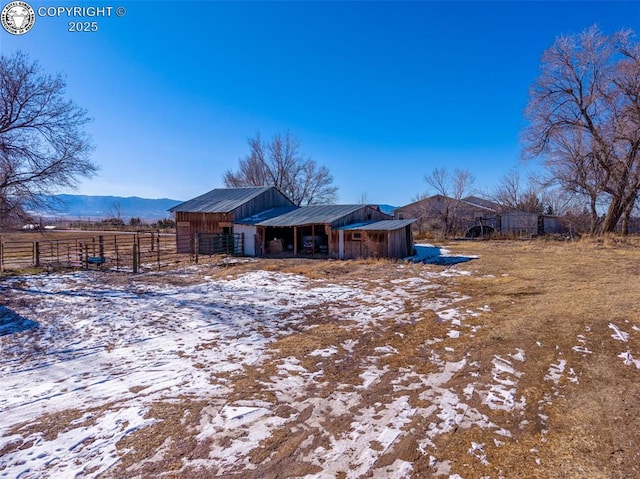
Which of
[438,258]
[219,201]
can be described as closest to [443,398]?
[438,258]

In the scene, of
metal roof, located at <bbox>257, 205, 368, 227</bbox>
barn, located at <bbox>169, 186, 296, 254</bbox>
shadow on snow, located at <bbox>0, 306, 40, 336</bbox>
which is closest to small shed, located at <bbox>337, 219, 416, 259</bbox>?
metal roof, located at <bbox>257, 205, 368, 227</bbox>

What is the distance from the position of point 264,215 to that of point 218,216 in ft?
10.4

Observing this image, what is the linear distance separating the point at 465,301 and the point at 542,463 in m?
6.61

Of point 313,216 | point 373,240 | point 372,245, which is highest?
point 313,216

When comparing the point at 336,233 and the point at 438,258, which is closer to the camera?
the point at 438,258

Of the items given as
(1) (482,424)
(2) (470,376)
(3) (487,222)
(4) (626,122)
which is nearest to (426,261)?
(2) (470,376)

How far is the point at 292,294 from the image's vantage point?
10.8 m

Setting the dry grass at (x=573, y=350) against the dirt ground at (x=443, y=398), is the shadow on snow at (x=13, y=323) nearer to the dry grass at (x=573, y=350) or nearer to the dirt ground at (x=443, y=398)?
the dirt ground at (x=443, y=398)

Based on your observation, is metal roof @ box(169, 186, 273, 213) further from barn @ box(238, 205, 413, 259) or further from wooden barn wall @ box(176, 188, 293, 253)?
barn @ box(238, 205, 413, 259)

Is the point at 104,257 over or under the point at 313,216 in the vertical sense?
under

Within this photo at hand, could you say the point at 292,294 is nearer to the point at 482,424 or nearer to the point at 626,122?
the point at 482,424

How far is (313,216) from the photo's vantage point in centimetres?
2220

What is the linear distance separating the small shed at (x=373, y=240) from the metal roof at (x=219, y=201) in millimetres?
8392

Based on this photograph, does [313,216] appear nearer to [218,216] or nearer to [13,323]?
[218,216]
